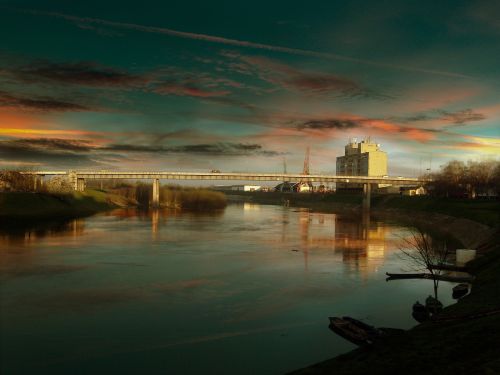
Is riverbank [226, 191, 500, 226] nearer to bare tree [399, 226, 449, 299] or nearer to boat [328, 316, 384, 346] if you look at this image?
bare tree [399, 226, 449, 299]

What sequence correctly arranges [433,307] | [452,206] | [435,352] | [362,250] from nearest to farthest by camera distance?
[435,352]
[433,307]
[362,250]
[452,206]

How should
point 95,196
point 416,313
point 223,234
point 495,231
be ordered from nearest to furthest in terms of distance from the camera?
point 416,313 → point 495,231 → point 223,234 → point 95,196

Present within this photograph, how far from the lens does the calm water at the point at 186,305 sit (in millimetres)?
20234

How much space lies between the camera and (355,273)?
4038 cm

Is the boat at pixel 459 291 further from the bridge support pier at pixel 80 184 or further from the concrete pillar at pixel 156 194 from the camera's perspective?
the bridge support pier at pixel 80 184

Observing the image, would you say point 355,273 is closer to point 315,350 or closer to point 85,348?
point 315,350

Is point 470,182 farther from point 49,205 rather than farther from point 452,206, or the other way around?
point 49,205

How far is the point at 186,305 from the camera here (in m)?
28.8

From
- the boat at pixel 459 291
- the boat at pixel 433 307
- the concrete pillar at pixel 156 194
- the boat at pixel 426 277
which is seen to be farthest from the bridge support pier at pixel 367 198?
the boat at pixel 433 307

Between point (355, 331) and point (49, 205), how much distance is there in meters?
123

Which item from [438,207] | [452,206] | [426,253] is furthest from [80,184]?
[426,253]

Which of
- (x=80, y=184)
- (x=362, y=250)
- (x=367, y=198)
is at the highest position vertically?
(x=80, y=184)

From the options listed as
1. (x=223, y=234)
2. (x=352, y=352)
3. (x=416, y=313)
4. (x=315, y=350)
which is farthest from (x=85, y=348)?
(x=223, y=234)

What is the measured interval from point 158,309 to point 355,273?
1965 centimetres
